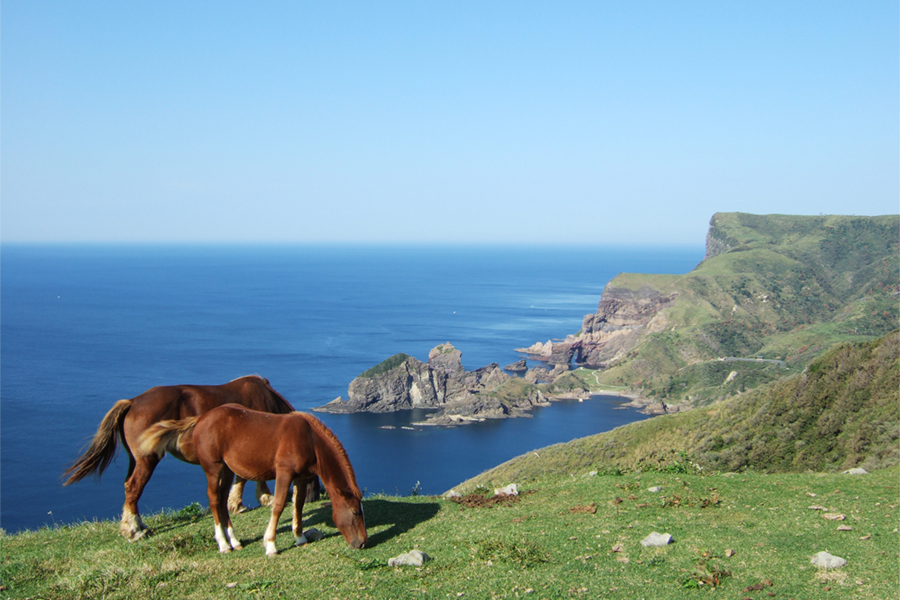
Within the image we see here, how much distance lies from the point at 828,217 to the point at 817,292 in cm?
5384

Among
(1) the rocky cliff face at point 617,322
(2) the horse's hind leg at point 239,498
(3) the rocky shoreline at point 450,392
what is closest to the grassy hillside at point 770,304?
(1) the rocky cliff face at point 617,322

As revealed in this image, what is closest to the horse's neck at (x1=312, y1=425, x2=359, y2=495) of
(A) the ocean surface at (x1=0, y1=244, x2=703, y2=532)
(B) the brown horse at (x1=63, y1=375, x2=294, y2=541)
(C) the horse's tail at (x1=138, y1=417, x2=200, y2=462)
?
(C) the horse's tail at (x1=138, y1=417, x2=200, y2=462)

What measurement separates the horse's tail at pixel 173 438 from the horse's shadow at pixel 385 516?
1472 mm

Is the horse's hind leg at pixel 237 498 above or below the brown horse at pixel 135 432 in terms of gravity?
below

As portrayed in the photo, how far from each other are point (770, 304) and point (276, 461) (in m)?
142

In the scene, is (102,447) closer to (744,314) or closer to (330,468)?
(330,468)

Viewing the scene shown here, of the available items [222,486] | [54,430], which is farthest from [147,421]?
[54,430]

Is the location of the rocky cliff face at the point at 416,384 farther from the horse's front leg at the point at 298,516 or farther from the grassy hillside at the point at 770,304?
the horse's front leg at the point at 298,516

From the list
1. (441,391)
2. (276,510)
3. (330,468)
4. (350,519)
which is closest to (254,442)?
(276,510)

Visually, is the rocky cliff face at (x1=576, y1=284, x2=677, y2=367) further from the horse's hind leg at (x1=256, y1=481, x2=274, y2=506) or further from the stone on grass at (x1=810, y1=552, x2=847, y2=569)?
the stone on grass at (x1=810, y1=552, x2=847, y2=569)

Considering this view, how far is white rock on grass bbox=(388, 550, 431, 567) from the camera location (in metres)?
6.77

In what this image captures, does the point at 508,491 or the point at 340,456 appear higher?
the point at 340,456

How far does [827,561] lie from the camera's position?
259 inches

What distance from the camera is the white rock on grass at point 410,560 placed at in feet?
22.2
